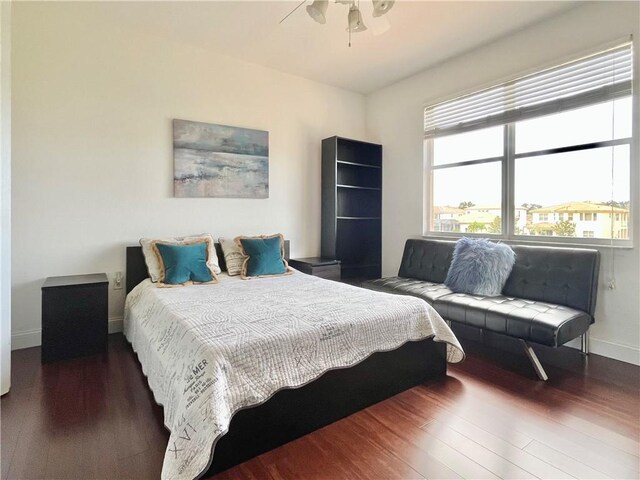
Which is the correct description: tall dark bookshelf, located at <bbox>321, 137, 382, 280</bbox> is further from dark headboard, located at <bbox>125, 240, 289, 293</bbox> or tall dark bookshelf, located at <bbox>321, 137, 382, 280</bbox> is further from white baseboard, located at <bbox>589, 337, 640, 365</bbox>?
→ white baseboard, located at <bbox>589, 337, 640, 365</bbox>

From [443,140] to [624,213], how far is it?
1847mm

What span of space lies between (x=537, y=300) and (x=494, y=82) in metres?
2.08

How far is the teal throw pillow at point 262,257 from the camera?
10.6 feet

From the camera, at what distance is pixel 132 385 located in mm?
2184

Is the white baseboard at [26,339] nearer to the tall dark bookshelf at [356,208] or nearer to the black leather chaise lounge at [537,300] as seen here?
the tall dark bookshelf at [356,208]

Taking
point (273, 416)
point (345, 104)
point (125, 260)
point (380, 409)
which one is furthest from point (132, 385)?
point (345, 104)

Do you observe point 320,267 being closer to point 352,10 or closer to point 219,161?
point 219,161

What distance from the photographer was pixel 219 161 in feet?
11.7

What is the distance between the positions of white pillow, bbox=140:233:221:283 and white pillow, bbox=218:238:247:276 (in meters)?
0.10

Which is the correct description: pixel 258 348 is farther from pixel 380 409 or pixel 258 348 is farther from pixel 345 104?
pixel 345 104

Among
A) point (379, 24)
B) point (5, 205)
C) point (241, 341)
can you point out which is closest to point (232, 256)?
point (5, 205)

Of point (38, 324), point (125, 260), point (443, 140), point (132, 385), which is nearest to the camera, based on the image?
point (132, 385)

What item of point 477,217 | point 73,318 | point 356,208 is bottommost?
point 73,318

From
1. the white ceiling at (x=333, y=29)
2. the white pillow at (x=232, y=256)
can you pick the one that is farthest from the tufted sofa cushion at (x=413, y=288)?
the white ceiling at (x=333, y=29)
